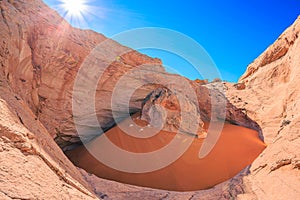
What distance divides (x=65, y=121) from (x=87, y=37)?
3229mm

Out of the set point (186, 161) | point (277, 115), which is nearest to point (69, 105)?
point (186, 161)

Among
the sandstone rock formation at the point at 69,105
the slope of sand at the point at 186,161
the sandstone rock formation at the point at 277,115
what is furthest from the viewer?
the slope of sand at the point at 186,161

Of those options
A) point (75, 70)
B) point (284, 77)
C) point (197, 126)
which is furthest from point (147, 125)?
point (284, 77)

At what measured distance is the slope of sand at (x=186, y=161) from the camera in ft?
13.4

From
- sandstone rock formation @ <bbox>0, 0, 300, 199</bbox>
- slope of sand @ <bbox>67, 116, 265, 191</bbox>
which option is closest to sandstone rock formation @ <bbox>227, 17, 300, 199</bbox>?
sandstone rock formation @ <bbox>0, 0, 300, 199</bbox>

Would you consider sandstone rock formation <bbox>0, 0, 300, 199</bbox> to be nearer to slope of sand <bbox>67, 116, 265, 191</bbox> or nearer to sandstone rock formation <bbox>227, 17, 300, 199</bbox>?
sandstone rock formation <bbox>227, 17, 300, 199</bbox>

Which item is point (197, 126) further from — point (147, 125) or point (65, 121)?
point (65, 121)

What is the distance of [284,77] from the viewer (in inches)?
304

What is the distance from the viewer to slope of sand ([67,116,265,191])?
4070mm

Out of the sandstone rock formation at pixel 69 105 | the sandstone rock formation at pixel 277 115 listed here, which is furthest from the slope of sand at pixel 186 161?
the sandstone rock formation at pixel 277 115

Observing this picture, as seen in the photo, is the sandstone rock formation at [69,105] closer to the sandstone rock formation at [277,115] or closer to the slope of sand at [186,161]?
the sandstone rock formation at [277,115]

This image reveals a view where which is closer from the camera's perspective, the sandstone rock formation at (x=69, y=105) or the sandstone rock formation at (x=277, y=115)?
the sandstone rock formation at (x=69, y=105)

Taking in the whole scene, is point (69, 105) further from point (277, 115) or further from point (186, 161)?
point (277, 115)

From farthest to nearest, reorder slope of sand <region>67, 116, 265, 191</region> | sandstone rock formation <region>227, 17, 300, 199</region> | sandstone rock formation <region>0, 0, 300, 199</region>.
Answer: slope of sand <region>67, 116, 265, 191</region>, sandstone rock formation <region>227, 17, 300, 199</region>, sandstone rock formation <region>0, 0, 300, 199</region>
